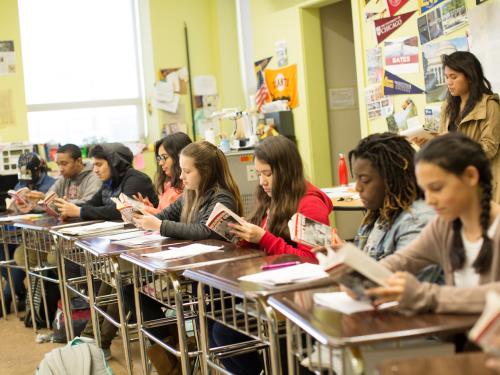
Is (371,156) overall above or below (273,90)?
below

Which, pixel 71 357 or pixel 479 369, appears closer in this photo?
pixel 479 369

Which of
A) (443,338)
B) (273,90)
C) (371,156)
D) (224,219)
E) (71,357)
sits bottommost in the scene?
(71,357)

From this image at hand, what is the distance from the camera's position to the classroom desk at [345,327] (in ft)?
5.30

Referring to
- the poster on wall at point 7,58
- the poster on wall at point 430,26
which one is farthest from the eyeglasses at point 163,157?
the poster on wall at point 7,58

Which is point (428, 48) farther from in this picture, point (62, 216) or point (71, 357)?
point (71, 357)

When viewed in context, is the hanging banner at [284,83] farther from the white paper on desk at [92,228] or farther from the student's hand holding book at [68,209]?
the white paper on desk at [92,228]

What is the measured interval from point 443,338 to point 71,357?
196 cm

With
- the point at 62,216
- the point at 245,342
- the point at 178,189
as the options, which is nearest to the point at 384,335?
the point at 245,342

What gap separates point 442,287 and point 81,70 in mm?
6267

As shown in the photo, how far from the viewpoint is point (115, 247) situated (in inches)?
138

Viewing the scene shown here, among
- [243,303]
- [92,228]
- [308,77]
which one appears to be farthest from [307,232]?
[308,77]

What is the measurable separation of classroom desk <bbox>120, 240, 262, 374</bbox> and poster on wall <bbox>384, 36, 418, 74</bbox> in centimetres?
274

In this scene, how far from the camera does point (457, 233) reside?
1885mm

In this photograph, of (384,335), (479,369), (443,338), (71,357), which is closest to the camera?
(479,369)
